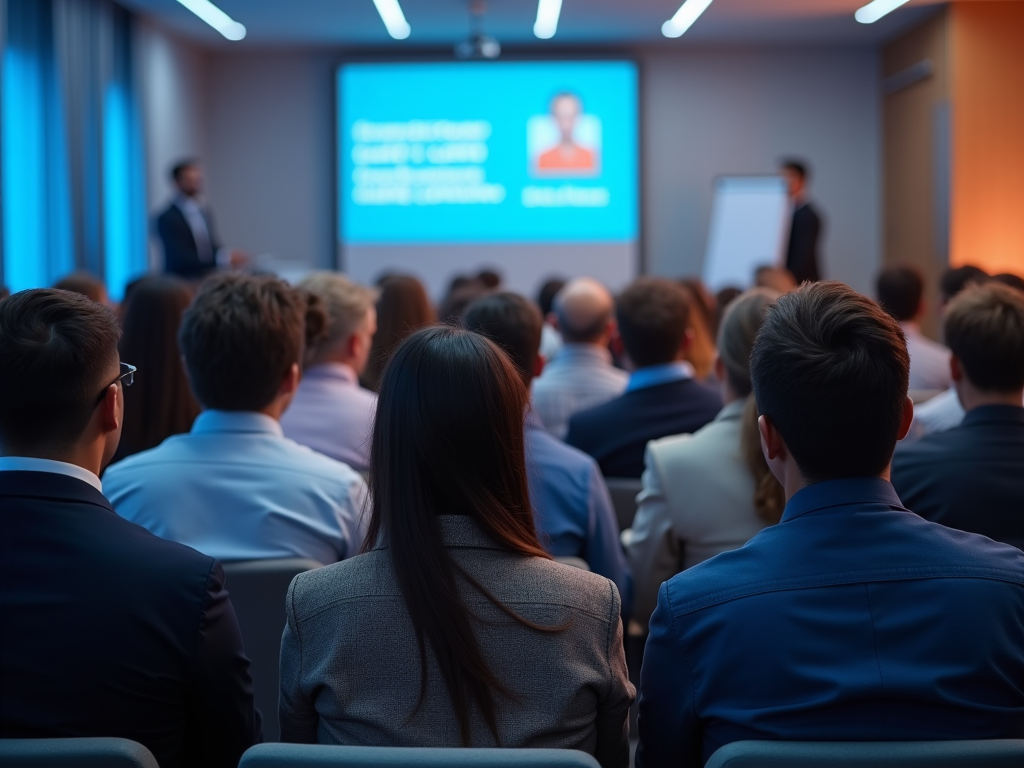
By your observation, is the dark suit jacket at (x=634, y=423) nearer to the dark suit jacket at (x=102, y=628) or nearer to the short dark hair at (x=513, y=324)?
the short dark hair at (x=513, y=324)

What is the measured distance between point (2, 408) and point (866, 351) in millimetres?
1133

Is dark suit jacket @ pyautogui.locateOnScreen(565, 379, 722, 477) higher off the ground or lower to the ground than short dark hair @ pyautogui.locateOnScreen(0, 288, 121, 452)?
lower

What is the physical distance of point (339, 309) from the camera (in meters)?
3.10

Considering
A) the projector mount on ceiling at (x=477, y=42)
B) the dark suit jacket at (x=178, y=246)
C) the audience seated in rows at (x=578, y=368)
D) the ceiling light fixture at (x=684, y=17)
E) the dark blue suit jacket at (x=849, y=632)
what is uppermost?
the ceiling light fixture at (x=684, y=17)

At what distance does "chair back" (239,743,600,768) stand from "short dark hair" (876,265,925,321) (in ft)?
12.3

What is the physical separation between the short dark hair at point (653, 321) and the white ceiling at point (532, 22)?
5.59 meters

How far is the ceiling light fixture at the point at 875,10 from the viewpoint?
823cm

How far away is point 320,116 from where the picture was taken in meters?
10.1

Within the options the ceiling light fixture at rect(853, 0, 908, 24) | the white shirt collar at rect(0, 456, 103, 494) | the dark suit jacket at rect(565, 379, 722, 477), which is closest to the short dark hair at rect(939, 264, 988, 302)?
the dark suit jacket at rect(565, 379, 722, 477)

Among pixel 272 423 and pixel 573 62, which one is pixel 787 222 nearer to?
pixel 573 62

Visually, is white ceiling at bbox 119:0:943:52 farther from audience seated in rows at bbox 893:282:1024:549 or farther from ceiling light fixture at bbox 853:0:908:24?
audience seated in rows at bbox 893:282:1024:549

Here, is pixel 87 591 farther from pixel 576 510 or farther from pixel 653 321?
pixel 653 321

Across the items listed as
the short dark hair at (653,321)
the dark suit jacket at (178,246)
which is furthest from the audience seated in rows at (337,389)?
the dark suit jacket at (178,246)

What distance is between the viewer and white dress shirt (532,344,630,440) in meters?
3.62
